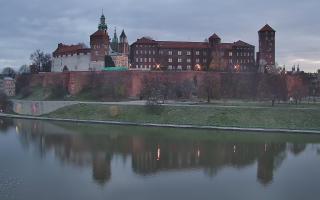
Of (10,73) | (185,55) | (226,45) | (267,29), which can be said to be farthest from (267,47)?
(10,73)

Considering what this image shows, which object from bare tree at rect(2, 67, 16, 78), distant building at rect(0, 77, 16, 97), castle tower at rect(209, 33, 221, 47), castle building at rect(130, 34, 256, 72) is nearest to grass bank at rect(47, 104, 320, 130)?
castle building at rect(130, 34, 256, 72)

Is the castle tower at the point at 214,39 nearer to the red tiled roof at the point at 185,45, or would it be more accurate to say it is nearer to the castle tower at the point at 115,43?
the red tiled roof at the point at 185,45

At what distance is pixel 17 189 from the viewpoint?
1686cm

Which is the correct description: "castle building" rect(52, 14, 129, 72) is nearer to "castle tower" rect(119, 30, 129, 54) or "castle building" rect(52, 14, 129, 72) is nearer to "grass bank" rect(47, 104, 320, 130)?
"castle tower" rect(119, 30, 129, 54)

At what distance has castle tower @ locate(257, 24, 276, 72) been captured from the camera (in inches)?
2234

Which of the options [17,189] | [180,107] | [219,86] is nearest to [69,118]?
[180,107]

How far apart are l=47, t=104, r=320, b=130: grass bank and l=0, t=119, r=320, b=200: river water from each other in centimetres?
270

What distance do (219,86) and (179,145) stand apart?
22192 mm

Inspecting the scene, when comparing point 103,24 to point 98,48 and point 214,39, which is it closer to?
point 98,48

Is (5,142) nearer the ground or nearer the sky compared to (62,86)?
nearer the ground

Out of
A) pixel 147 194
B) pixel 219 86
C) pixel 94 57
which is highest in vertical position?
pixel 94 57

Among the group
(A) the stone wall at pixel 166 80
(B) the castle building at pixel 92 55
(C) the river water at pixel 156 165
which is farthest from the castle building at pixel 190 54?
(C) the river water at pixel 156 165

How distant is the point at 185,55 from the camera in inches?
2360

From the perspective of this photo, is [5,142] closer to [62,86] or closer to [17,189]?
[17,189]
